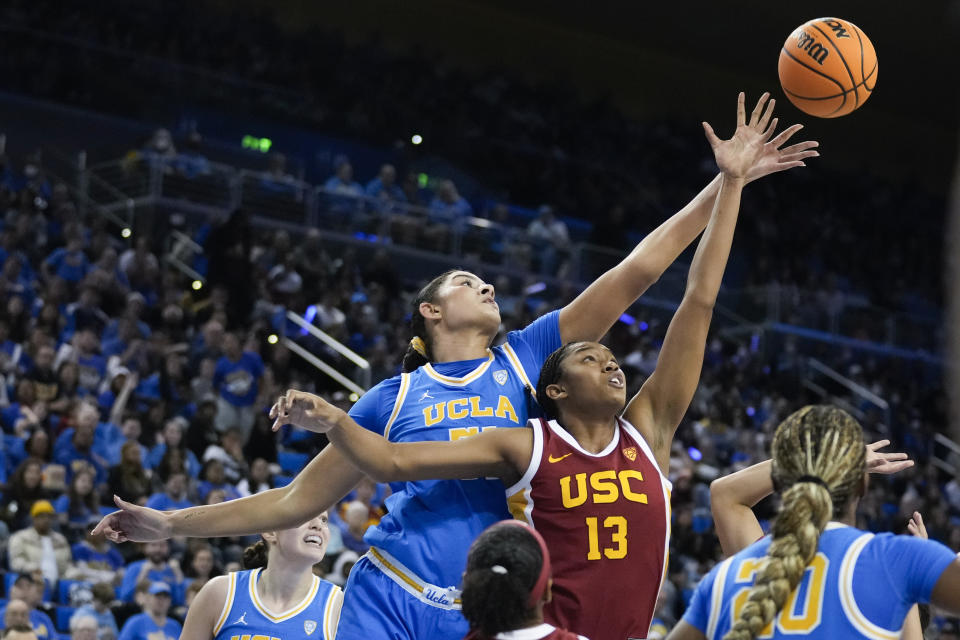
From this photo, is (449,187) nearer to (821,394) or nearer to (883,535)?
→ (821,394)

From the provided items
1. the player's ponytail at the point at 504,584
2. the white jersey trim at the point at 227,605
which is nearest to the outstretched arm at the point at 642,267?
the player's ponytail at the point at 504,584

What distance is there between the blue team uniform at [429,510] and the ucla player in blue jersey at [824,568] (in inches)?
55.2

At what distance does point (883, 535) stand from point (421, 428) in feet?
6.03

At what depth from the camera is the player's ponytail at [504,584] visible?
2.90 meters

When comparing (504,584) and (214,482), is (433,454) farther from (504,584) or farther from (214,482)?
(214,482)

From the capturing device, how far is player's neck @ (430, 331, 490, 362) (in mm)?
4570

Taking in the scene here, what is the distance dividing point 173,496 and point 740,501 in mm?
6534

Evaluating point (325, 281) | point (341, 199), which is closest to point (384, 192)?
point (341, 199)

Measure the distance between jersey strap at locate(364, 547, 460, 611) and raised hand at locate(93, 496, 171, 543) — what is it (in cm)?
76

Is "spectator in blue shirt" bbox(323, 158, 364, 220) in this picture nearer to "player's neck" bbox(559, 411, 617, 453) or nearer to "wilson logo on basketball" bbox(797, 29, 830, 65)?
"wilson logo on basketball" bbox(797, 29, 830, 65)

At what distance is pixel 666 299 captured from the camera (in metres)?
17.5

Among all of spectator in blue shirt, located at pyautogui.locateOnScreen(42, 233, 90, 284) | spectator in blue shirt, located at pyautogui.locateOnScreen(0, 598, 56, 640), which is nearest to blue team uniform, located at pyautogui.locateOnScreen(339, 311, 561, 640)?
spectator in blue shirt, located at pyautogui.locateOnScreen(0, 598, 56, 640)

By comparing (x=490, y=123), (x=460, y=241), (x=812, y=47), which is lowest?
(x=812, y=47)

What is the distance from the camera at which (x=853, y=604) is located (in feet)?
9.12
